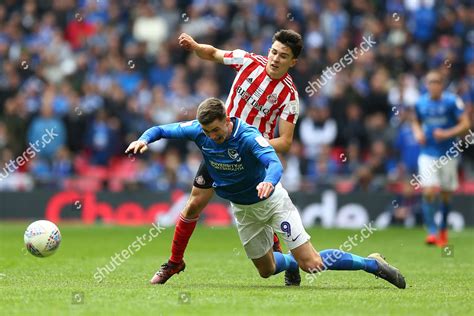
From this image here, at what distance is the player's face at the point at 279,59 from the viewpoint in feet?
34.4

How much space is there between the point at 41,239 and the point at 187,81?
1296cm

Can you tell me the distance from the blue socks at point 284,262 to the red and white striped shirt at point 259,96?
1346mm

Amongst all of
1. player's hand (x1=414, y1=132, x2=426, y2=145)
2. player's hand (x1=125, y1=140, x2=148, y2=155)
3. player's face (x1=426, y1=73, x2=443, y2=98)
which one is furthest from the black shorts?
player's face (x1=426, y1=73, x2=443, y2=98)

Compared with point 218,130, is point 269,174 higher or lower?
lower

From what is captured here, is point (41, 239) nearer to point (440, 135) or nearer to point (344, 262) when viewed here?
point (344, 262)

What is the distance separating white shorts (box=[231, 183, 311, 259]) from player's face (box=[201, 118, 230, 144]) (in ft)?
2.61

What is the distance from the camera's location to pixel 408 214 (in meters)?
21.5

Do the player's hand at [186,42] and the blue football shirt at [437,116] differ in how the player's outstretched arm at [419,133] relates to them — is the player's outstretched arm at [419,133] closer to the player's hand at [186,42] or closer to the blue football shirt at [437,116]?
the blue football shirt at [437,116]

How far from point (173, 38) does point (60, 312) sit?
1718cm

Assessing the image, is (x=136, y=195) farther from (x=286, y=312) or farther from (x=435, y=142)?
(x=286, y=312)

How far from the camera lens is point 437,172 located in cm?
1678

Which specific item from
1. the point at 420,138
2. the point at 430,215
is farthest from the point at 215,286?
the point at 430,215

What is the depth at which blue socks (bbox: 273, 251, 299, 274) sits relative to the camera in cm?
1009

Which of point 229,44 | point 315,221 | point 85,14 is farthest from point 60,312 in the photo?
point 85,14
